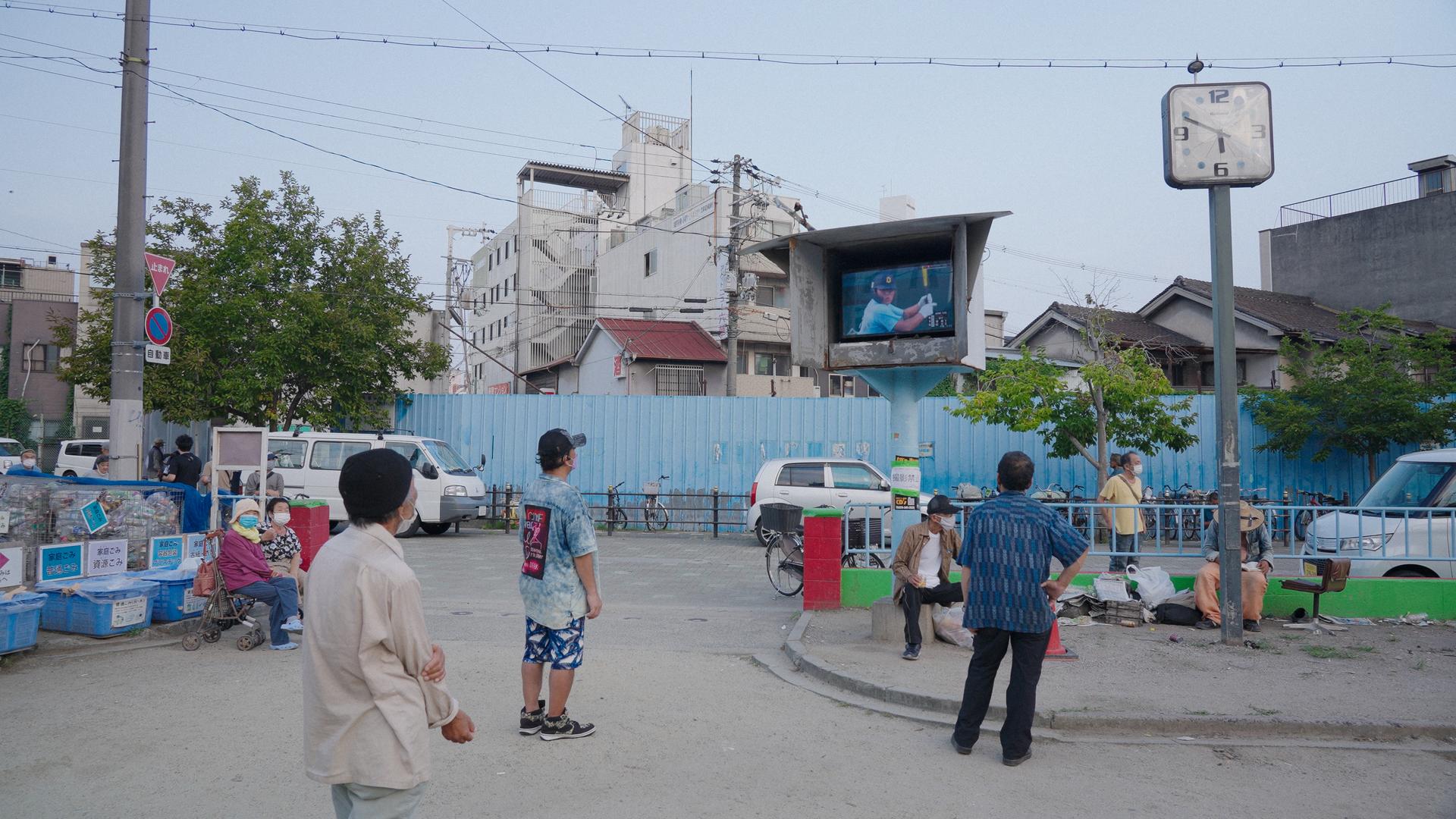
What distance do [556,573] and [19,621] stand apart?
5003 millimetres

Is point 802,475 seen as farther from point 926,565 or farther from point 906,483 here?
point 926,565

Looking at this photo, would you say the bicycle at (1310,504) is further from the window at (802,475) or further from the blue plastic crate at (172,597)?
the blue plastic crate at (172,597)

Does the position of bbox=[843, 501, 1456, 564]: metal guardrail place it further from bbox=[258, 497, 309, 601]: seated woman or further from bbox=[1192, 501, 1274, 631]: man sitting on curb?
bbox=[258, 497, 309, 601]: seated woman

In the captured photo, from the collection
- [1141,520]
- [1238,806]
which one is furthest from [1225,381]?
[1238,806]

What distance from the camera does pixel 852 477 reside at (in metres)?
17.8

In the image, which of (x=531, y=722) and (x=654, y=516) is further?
(x=654, y=516)

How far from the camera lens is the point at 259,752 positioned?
17.6ft

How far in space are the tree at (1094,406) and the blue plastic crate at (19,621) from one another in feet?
51.6

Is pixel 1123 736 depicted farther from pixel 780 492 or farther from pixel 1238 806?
pixel 780 492

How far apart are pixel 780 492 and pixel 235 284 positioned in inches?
508

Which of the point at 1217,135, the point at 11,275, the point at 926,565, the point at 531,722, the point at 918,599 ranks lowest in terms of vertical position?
the point at 531,722

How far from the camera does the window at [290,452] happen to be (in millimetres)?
18734

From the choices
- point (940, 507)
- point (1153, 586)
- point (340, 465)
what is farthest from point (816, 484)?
point (940, 507)

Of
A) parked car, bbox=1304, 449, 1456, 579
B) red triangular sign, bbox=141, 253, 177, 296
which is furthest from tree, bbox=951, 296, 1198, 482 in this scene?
red triangular sign, bbox=141, 253, 177, 296
